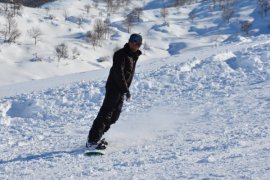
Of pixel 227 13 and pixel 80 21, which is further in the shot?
pixel 227 13

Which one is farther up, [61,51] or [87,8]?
[87,8]

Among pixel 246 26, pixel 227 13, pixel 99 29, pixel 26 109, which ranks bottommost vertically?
pixel 99 29

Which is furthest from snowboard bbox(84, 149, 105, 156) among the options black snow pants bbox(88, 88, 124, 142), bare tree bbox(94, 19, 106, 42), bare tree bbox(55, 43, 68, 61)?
bare tree bbox(94, 19, 106, 42)

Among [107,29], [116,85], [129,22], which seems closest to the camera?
[116,85]

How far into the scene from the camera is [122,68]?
4520 millimetres

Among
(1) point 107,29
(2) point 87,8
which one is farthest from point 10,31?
→ (2) point 87,8

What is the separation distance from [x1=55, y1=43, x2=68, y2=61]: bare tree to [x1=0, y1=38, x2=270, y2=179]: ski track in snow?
3832 cm

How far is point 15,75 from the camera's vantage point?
41344 millimetres

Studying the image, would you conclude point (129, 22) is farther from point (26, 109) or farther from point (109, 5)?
point (26, 109)

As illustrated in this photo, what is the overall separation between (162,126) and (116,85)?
3.92 feet

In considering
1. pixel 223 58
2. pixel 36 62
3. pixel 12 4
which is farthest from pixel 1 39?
pixel 223 58

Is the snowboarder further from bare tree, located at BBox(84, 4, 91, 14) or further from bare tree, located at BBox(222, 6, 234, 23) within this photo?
bare tree, located at BBox(84, 4, 91, 14)

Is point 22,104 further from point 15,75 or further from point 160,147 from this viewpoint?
point 15,75

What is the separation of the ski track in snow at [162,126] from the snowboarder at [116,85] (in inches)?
7.5
